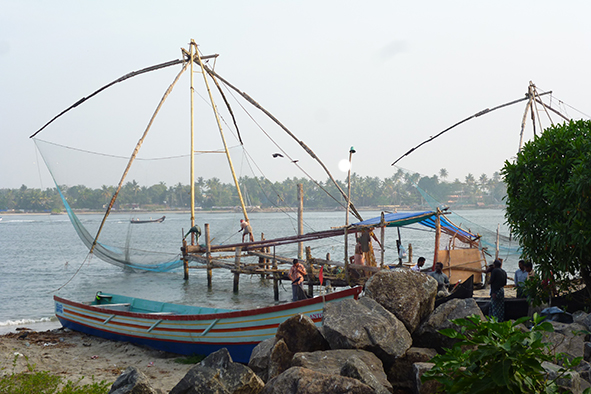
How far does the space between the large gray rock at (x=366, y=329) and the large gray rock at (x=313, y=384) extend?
1.22 metres

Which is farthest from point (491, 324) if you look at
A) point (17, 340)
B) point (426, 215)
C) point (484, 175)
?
point (484, 175)

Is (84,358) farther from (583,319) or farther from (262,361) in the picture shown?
(583,319)

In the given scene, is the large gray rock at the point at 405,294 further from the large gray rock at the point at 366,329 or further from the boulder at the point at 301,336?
the boulder at the point at 301,336

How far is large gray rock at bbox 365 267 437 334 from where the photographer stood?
252 inches

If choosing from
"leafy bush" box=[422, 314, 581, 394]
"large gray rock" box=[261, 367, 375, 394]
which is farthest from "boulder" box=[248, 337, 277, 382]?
"leafy bush" box=[422, 314, 581, 394]

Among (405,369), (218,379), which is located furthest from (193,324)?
(405,369)

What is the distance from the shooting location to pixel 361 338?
5770 millimetres

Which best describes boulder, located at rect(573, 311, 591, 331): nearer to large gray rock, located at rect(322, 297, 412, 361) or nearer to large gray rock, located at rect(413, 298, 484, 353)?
large gray rock, located at rect(413, 298, 484, 353)

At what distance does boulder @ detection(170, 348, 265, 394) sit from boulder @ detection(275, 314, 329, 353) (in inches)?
42.4

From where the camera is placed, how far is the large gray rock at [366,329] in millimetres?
5734

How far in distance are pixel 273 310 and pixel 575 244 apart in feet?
15.0

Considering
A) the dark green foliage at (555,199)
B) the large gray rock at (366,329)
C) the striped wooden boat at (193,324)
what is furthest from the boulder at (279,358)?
the dark green foliage at (555,199)

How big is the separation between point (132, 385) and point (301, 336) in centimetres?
215

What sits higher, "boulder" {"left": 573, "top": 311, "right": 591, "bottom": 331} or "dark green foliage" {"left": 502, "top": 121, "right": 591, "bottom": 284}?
"dark green foliage" {"left": 502, "top": 121, "right": 591, "bottom": 284}
